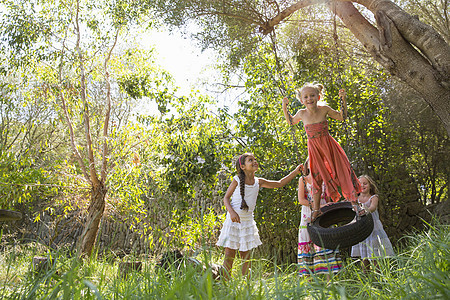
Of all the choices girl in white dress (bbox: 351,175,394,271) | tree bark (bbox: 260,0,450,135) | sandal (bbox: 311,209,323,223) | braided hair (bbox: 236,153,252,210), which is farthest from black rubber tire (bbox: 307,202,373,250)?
tree bark (bbox: 260,0,450,135)

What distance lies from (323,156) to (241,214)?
1.02 meters

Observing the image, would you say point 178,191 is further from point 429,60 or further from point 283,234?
point 429,60

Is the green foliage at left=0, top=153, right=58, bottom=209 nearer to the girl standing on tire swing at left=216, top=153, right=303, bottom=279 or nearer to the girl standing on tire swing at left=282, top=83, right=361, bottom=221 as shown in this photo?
the girl standing on tire swing at left=216, top=153, right=303, bottom=279

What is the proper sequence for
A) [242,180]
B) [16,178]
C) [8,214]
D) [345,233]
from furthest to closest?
[16,178], [242,180], [8,214], [345,233]

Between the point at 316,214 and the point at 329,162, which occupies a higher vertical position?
the point at 329,162

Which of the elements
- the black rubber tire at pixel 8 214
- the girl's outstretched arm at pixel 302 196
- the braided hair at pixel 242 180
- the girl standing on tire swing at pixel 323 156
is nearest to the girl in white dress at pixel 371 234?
the girl's outstretched arm at pixel 302 196

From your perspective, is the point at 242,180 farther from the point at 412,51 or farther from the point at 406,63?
the point at 412,51

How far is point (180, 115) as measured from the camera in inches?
208

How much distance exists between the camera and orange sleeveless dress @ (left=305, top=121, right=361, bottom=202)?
2957 millimetres

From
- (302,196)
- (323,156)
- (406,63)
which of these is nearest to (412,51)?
(406,63)

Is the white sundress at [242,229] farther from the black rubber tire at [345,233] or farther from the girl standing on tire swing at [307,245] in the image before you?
the black rubber tire at [345,233]

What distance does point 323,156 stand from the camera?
119 inches

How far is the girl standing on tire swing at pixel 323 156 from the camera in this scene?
2963 mm

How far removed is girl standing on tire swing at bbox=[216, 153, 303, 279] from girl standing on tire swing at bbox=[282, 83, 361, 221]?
0.46 metres
